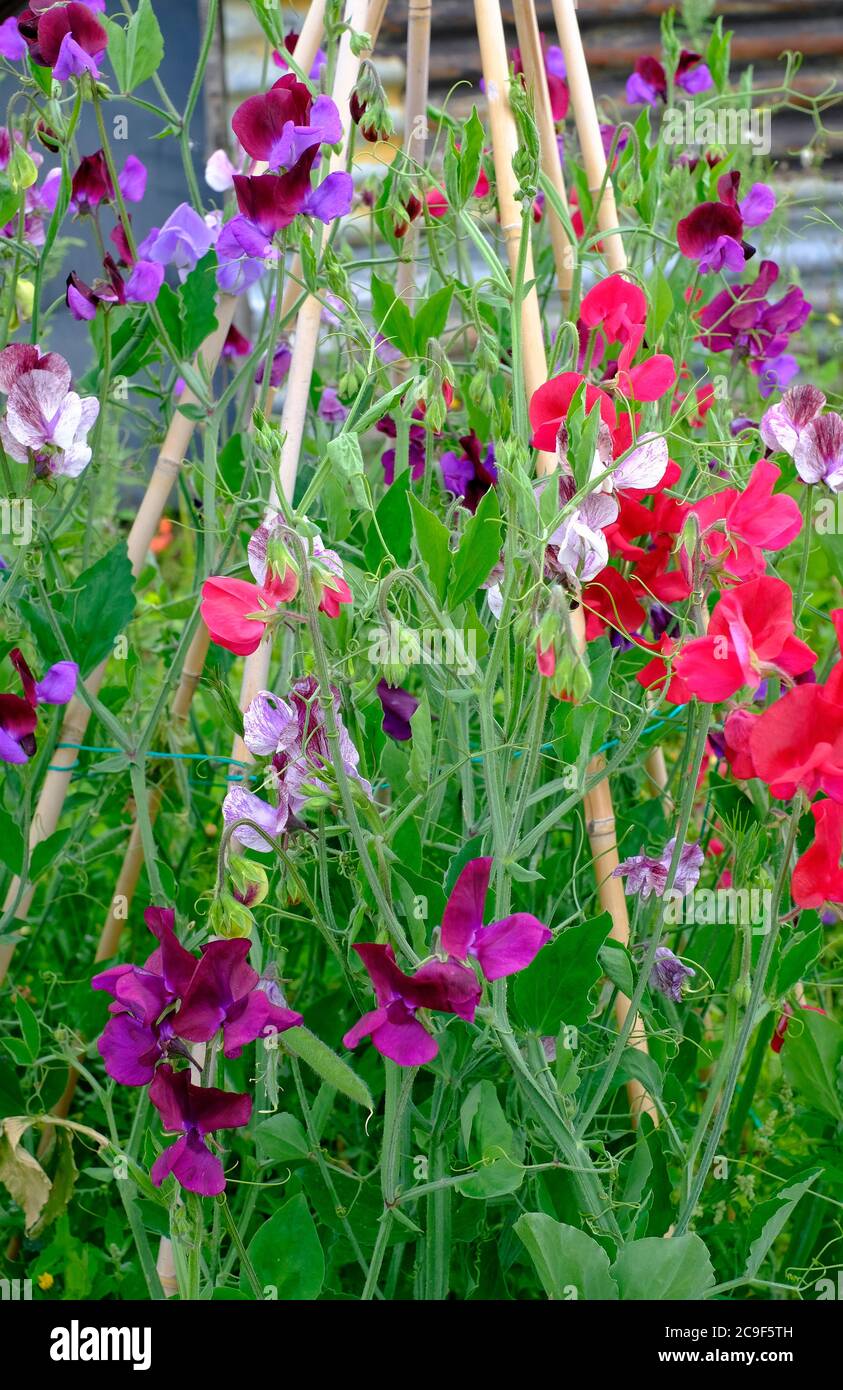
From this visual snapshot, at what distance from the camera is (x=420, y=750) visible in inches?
36.6

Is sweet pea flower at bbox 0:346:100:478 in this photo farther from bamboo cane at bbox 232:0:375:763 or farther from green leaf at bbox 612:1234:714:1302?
green leaf at bbox 612:1234:714:1302

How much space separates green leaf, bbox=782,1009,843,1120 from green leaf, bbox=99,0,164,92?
1.00 meters

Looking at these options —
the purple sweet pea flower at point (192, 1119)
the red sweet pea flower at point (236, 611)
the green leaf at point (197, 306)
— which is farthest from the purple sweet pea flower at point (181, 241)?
the purple sweet pea flower at point (192, 1119)

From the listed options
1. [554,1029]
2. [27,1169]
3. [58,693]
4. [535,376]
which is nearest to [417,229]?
[535,376]

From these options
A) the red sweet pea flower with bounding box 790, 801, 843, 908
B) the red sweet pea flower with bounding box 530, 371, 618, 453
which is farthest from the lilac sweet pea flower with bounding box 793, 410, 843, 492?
the red sweet pea flower with bounding box 790, 801, 843, 908

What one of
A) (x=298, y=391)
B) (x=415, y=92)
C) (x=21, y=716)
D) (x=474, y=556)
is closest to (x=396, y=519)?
(x=298, y=391)

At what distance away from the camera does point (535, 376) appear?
111 cm

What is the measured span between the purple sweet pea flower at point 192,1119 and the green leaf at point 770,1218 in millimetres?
366

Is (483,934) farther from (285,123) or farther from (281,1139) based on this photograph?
(285,123)

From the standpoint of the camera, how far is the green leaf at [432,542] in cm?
88

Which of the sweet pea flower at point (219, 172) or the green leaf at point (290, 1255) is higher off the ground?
the sweet pea flower at point (219, 172)

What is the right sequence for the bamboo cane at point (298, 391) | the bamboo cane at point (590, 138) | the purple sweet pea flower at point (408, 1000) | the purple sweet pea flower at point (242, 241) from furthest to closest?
the bamboo cane at point (590, 138) → the bamboo cane at point (298, 391) → the purple sweet pea flower at point (242, 241) → the purple sweet pea flower at point (408, 1000)

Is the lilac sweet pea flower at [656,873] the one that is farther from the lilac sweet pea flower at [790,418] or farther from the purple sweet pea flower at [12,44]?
the purple sweet pea flower at [12,44]

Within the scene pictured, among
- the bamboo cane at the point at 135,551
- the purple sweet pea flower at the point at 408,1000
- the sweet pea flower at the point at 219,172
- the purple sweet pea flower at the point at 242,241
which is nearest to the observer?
the purple sweet pea flower at the point at 408,1000
